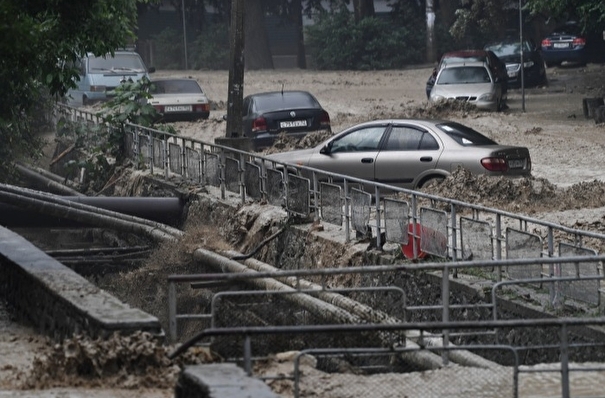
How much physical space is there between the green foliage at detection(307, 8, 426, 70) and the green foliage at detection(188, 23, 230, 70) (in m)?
3.92

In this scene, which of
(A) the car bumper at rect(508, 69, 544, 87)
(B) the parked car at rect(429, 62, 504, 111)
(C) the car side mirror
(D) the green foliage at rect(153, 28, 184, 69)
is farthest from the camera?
(D) the green foliage at rect(153, 28, 184, 69)

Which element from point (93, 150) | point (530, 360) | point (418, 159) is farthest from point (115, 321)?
point (93, 150)

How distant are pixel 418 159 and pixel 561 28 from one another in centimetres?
2879

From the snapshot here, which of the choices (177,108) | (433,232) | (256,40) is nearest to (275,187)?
(433,232)

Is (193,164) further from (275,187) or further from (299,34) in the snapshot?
(299,34)

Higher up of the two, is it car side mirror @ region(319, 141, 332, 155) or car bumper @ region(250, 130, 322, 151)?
car side mirror @ region(319, 141, 332, 155)

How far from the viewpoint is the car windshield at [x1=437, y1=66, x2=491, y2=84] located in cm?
3397

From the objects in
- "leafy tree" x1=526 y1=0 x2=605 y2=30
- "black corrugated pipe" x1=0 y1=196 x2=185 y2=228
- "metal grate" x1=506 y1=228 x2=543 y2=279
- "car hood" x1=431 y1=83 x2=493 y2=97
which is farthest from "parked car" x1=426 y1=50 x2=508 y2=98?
"metal grate" x1=506 y1=228 x2=543 y2=279

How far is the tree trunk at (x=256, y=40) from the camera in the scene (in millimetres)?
54750

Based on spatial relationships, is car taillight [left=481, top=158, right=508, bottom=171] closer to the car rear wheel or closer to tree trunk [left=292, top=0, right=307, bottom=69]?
the car rear wheel

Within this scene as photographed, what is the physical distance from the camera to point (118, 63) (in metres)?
38.2

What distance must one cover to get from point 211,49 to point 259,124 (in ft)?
93.7

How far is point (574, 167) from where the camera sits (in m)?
23.6

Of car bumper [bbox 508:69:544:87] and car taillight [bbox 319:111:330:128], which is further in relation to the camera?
car bumper [bbox 508:69:544:87]
